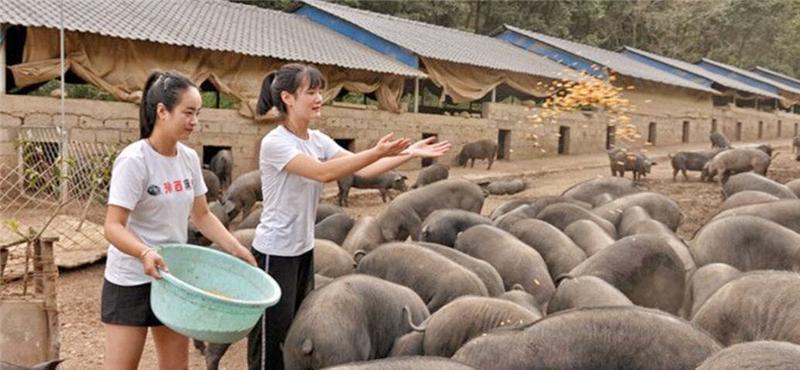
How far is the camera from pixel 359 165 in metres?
3.64

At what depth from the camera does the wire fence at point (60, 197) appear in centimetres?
827

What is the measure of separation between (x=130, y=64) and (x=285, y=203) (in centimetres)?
1081

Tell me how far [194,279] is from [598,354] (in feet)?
6.35

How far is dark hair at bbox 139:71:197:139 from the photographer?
338cm

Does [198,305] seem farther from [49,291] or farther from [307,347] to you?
[49,291]

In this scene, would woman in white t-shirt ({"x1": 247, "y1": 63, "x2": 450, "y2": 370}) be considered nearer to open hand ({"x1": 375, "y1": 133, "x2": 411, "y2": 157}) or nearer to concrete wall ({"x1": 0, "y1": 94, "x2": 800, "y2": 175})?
open hand ({"x1": 375, "y1": 133, "x2": 411, "y2": 157})

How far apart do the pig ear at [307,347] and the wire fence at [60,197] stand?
3798 millimetres

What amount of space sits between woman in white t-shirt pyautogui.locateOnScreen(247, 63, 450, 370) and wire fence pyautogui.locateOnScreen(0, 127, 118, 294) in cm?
400

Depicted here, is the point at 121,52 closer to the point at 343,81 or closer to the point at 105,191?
the point at 105,191

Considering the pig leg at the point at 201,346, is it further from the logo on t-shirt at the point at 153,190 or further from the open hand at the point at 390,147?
the open hand at the point at 390,147

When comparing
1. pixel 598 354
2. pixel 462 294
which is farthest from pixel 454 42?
pixel 598 354

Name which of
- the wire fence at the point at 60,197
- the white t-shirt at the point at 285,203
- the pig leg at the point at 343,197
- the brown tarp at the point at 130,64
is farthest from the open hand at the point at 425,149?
the pig leg at the point at 343,197

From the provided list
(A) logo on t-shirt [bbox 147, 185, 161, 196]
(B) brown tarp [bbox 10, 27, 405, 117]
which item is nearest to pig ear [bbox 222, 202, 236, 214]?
(B) brown tarp [bbox 10, 27, 405, 117]

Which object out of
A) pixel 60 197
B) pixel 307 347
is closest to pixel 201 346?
pixel 307 347
